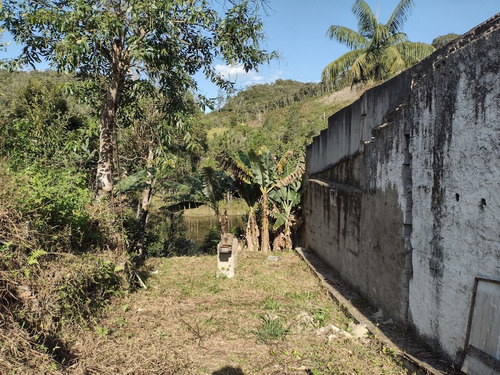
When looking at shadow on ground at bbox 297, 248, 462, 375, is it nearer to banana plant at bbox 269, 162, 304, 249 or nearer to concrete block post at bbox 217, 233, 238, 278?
concrete block post at bbox 217, 233, 238, 278

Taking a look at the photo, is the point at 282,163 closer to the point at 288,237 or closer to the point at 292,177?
the point at 292,177

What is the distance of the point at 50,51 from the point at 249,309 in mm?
5885

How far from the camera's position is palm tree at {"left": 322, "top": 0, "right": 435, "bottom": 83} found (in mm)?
12663

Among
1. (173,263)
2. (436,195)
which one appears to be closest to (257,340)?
(436,195)

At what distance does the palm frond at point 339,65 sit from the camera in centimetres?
1307

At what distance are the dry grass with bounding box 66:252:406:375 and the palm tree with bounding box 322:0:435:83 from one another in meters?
8.53

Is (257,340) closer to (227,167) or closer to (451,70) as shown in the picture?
(451,70)

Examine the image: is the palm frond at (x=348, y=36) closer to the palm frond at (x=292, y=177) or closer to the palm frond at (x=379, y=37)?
the palm frond at (x=379, y=37)

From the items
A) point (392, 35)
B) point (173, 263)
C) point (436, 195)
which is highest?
point (392, 35)

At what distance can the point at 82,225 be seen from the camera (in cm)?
544

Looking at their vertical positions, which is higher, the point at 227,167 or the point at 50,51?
the point at 50,51

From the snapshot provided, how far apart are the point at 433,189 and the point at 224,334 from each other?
10.9 feet

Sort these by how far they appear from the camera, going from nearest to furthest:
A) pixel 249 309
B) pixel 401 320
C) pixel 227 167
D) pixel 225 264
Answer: pixel 401 320 → pixel 249 309 → pixel 225 264 → pixel 227 167

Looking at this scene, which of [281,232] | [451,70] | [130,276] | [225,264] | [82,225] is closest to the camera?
[451,70]
